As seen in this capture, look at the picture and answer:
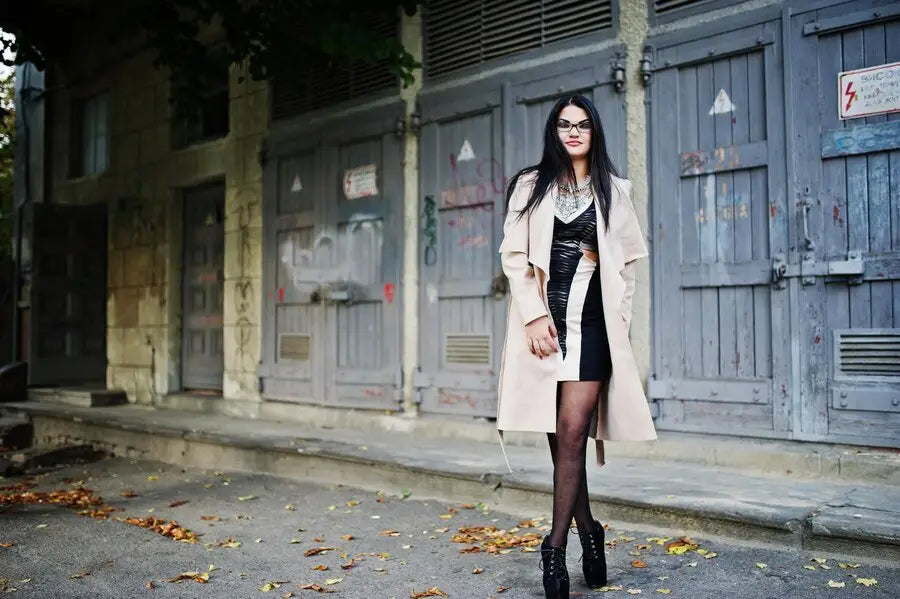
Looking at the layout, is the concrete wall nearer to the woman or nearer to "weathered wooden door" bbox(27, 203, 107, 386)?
"weathered wooden door" bbox(27, 203, 107, 386)

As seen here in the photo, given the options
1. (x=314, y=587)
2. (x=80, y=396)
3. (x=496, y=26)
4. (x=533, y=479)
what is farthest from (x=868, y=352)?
(x=80, y=396)

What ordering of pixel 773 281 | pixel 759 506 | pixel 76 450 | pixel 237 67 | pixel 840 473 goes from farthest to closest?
pixel 237 67
pixel 76 450
pixel 773 281
pixel 840 473
pixel 759 506

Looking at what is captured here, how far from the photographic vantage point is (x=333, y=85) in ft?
25.5

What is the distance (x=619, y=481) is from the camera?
15.1ft

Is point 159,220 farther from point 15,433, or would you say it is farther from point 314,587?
point 314,587

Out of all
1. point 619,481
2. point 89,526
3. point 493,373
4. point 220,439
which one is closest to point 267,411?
point 220,439

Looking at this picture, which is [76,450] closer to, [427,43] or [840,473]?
[427,43]

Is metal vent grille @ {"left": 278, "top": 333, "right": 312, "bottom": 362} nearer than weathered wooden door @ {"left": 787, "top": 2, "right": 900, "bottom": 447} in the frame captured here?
No

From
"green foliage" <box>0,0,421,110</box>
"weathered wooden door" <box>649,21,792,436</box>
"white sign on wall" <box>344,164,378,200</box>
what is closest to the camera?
"weathered wooden door" <box>649,21,792,436</box>

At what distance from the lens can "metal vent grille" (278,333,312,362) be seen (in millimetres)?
7805

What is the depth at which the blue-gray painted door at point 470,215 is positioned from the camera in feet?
20.4

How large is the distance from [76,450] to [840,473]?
6.55 metres

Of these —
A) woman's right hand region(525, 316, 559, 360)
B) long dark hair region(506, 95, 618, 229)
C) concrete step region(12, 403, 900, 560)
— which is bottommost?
concrete step region(12, 403, 900, 560)

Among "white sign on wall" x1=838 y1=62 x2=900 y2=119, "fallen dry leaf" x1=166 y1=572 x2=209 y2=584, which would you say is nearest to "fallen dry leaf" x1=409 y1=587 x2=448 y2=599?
"fallen dry leaf" x1=166 y1=572 x2=209 y2=584
